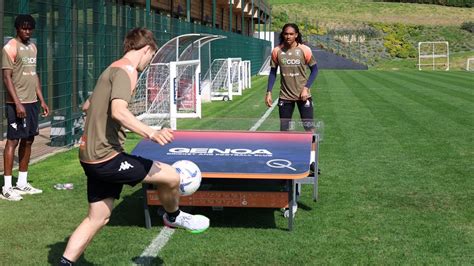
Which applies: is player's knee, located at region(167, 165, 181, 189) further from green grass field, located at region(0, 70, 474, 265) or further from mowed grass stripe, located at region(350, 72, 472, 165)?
mowed grass stripe, located at region(350, 72, 472, 165)

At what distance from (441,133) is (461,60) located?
5623cm

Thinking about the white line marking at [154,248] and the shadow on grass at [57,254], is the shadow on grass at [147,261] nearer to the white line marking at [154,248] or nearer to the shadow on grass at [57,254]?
the white line marking at [154,248]

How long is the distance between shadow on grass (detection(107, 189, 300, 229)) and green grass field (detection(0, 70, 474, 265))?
11 millimetres

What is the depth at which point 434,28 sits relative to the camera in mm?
89250

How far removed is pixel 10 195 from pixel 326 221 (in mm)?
3582

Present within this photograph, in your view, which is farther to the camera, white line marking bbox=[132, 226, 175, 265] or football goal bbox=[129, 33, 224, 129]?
football goal bbox=[129, 33, 224, 129]

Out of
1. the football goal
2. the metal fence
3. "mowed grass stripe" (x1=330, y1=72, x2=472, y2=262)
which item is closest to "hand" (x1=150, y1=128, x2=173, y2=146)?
"mowed grass stripe" (x1=330, y1=72, x2=472, y2=262)

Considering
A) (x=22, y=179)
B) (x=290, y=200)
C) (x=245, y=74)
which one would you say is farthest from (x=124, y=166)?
(x=245, y=74)

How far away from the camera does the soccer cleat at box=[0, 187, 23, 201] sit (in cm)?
816

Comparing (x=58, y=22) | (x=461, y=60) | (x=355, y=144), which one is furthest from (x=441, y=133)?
(x=461, y=60)

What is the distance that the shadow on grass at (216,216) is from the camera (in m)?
7.07

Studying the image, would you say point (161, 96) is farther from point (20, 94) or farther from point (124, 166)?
point (124, 166)

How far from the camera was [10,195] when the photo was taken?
817 cm

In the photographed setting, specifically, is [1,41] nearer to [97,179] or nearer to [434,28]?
[97,179]
